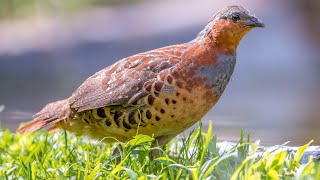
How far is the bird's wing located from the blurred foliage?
24.3 feet

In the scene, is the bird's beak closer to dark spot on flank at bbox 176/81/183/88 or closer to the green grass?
dark spot on flank at bbox 176/81/183/88

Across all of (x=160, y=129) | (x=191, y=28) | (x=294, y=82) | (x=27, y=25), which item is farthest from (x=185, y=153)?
(x=27, y=25)

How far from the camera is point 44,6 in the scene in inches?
538

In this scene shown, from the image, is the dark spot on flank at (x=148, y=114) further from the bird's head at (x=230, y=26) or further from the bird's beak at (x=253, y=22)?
the bird's beak at (x=253, y=22)

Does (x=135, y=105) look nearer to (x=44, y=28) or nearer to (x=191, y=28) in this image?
(x=191, y=28)

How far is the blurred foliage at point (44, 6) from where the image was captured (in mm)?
13203

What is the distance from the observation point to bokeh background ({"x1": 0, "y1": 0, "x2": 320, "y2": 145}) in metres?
9.36

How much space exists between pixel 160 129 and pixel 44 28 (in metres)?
7.80

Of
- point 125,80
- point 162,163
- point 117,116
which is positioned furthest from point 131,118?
point 162,163

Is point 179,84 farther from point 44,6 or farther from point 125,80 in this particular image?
point 44,6

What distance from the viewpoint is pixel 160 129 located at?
560 centimetres

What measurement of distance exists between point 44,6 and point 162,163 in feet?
29.0

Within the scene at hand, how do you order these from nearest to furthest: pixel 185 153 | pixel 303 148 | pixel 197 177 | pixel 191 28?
pixel 197 177, pixel 303 148, pixel 185 153, pixel 191 28

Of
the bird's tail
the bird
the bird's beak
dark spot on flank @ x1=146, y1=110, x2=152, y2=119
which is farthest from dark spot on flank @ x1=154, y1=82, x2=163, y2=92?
the bird's tail
